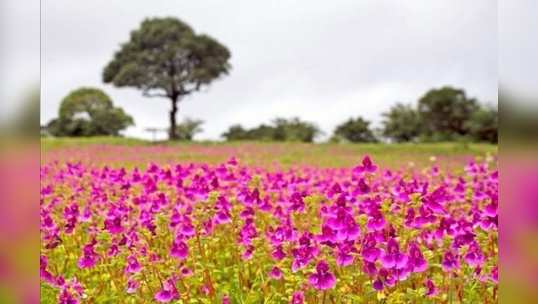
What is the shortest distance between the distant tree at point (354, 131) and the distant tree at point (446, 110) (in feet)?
12.6

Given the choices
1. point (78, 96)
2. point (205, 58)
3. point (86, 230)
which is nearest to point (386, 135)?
point (205, 58)

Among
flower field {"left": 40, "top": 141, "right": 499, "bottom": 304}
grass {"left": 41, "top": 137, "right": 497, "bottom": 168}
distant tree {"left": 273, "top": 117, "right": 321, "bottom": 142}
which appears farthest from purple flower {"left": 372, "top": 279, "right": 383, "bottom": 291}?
distant tree {"left": 273, "top": 117, "right": 321, "bottom": 142}

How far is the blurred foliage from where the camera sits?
4337 cm

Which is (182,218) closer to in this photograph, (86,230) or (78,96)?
(86,230)

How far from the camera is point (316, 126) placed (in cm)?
4516

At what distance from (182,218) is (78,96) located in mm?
44109

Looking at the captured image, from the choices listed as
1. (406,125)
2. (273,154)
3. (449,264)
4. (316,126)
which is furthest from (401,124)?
(449,264)

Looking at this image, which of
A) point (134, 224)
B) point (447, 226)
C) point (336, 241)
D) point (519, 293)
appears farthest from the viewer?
point (134, 224)

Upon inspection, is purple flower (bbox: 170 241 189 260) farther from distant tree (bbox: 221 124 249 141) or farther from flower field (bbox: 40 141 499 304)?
distant tree (bbox: 221 124 249 141)

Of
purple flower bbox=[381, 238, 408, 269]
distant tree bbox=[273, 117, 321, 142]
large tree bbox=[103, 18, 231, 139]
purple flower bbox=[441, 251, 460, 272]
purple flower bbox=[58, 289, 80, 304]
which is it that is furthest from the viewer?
distant tree bbox=[273, 117, 321, 142]

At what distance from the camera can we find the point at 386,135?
46125 mm

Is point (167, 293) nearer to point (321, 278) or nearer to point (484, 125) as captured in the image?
point (321, 278)

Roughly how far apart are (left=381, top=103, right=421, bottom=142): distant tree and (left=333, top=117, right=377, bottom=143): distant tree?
1.47 m

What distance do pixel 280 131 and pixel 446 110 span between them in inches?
448
